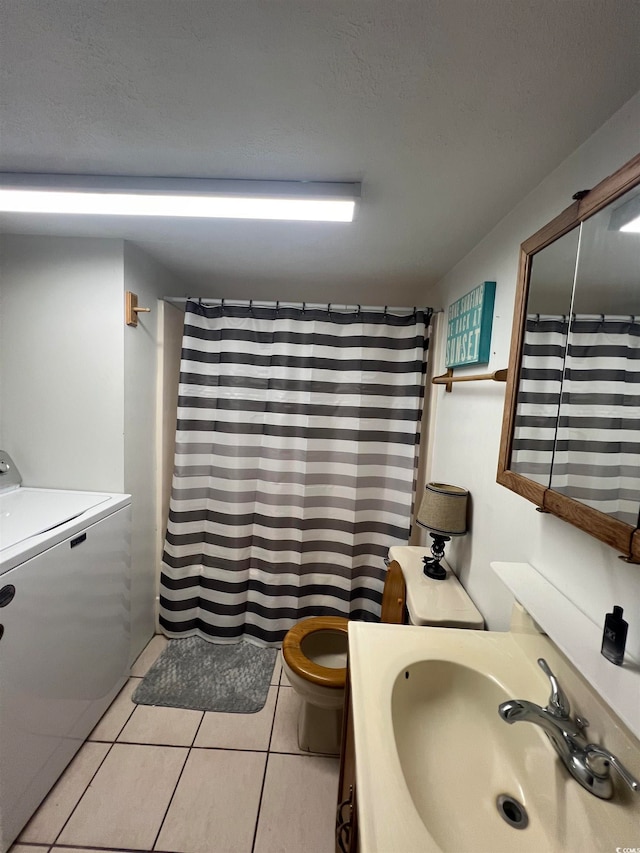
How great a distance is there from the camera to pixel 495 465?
1.25 m

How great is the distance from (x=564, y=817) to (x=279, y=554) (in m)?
1.59

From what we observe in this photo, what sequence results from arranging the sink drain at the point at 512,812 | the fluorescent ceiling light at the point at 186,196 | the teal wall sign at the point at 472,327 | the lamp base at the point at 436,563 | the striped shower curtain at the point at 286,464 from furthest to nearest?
the striped shower curtain at the point at 286,464
the lamp base at the point at 436,563
the teal wall sign at the point at 472,327
the fluorescent ceiling light at the point at 186,196
the sink drain at the point at 512,812

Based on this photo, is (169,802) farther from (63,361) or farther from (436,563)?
(63,361)

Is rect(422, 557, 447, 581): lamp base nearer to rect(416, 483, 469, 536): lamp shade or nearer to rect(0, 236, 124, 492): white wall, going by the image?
rect(416, 483, 469, 536): lamp shade

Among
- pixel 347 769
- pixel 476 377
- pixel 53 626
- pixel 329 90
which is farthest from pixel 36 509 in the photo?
pixel 476 377

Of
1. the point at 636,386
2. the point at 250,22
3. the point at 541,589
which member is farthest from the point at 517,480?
the point at 250,22

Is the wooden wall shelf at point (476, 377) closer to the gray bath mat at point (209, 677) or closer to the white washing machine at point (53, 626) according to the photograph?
the white washing machine at point (53, 626)

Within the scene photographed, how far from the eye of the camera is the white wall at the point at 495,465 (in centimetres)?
77

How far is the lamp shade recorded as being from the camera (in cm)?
138

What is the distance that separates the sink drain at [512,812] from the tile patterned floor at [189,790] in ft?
2.92

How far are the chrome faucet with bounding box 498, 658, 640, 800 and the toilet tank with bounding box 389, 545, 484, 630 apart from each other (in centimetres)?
43

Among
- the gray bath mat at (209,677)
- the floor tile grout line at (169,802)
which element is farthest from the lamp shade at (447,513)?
the floor tile grout line at (169,802)

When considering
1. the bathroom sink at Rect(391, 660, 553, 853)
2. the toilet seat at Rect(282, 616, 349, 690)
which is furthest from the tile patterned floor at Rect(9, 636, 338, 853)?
the bathroom sink at Rect(391, 660, 553, 853)

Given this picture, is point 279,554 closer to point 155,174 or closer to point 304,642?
point 304,642
